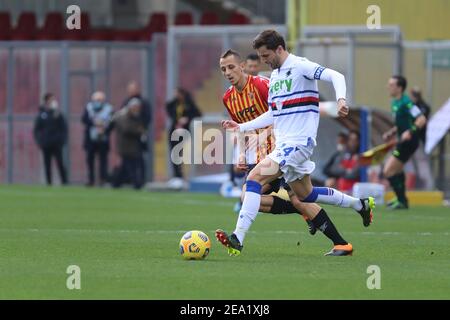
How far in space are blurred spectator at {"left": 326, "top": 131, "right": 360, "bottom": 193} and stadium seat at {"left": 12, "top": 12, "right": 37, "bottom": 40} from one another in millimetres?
11585

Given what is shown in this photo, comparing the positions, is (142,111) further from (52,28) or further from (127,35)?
(52,28)

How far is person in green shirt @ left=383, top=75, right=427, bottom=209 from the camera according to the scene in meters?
22.9

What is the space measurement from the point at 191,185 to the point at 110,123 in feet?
9.47

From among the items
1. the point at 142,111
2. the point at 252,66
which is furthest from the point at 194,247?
the point at 142,111

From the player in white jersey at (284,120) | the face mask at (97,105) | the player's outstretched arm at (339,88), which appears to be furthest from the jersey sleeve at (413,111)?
the face mask at (97,105)

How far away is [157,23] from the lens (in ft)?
120

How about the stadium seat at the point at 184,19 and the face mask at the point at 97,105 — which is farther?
the stadium seat at the point at 184,19

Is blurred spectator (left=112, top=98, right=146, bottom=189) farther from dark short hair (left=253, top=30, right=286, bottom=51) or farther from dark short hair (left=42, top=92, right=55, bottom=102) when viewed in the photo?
dark short hair (left=253, top=30, right=286, bottom=51)

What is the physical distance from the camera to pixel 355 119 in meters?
28.1

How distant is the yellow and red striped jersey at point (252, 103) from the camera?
1510cm

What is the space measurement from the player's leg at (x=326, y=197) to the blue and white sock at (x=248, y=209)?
52 centimetres

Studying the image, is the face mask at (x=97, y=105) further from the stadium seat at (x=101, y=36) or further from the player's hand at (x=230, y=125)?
the player's hand at (x=230, y=125)
